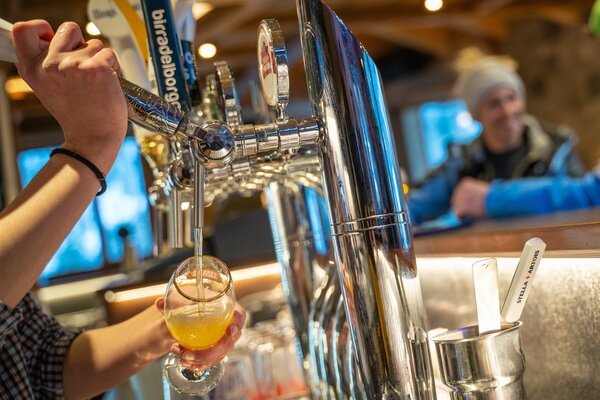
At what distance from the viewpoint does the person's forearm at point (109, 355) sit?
105 centimetres

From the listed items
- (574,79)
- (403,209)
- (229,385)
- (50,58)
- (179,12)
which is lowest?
(229,385)

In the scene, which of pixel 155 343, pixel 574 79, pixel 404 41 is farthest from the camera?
pixel 404 41

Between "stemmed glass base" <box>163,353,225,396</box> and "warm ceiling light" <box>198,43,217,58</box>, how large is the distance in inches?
205

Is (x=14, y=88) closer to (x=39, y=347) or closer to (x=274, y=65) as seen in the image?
(x=39, y=347)

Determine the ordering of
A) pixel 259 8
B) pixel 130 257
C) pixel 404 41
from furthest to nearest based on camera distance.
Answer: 1. pixel 404 41
2. pixel 259 8
3. pixel 130 257

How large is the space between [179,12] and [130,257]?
304 cm

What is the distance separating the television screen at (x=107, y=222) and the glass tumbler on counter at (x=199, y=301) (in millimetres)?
7057

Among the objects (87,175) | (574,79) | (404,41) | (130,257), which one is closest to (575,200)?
(87,175)

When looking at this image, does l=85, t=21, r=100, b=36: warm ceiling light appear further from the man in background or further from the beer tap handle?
the man in background

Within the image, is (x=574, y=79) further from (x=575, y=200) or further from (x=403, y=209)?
(x=403, y=209)

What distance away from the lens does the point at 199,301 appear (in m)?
0.71

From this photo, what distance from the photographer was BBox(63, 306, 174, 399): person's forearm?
3.43 feet

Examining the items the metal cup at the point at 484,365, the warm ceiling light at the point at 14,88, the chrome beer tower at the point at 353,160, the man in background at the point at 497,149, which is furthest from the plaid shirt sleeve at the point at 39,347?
the warm ceiling light at the point at 14,88

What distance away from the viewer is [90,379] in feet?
3.60
